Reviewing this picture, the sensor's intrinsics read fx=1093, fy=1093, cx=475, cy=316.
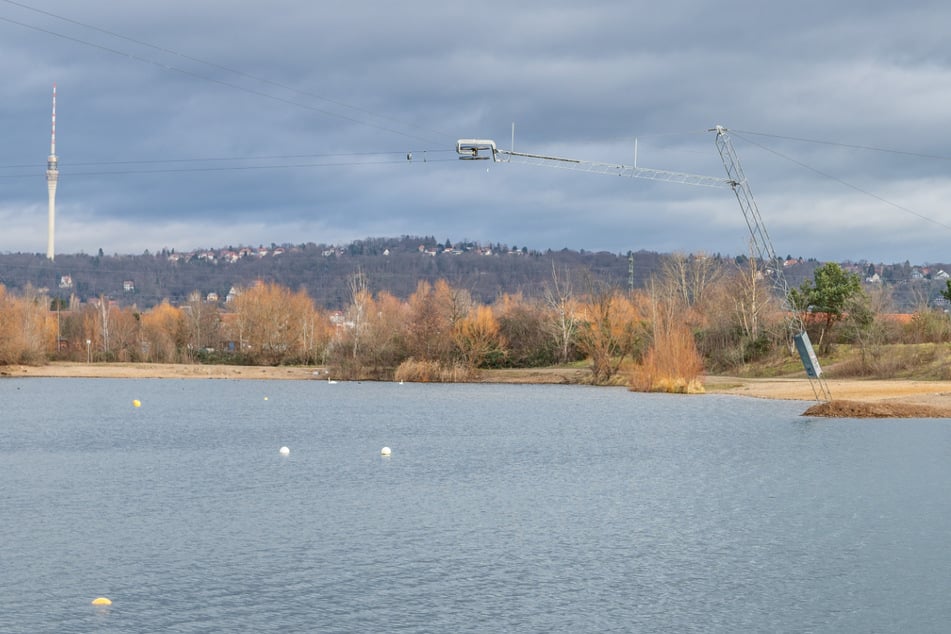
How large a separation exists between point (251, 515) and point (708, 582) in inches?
444

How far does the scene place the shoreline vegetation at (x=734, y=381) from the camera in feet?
169

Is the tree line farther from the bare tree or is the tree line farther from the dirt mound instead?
the dirt mound

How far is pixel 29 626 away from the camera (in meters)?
16.0

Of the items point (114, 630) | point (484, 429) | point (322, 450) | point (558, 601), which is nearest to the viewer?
point (114, 630)

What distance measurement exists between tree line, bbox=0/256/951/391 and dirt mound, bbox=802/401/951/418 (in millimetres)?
17783

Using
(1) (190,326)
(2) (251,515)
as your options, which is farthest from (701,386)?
(1) (190,326)

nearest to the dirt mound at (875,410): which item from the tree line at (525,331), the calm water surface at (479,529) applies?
the calm water surface at (479,529)

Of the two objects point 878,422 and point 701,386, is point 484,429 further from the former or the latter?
point 701,386

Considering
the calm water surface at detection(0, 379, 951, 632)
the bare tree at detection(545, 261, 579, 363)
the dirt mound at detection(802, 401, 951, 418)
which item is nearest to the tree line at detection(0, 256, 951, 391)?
the bare tree at detection(545, 261, 579, 363)

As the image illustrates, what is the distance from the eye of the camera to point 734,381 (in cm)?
8062

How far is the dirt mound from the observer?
50803mm

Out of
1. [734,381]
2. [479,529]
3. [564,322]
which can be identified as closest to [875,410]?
[734,381]

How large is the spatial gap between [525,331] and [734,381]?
28.9 metres

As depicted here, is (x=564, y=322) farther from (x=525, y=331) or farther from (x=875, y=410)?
(x=875, y=410)
